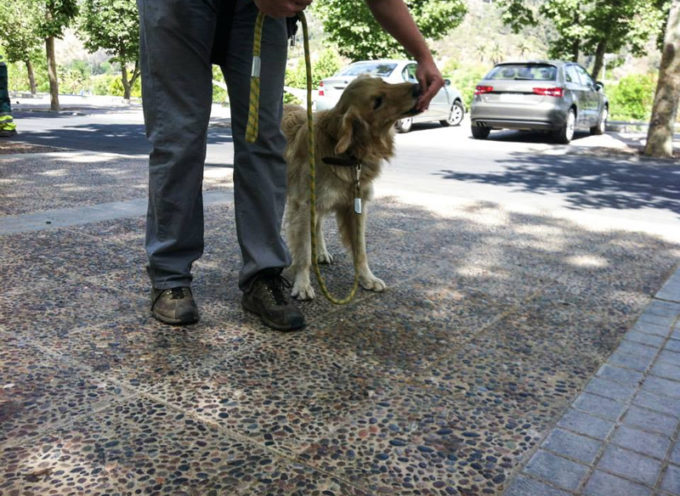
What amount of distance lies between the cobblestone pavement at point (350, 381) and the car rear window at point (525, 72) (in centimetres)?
1080

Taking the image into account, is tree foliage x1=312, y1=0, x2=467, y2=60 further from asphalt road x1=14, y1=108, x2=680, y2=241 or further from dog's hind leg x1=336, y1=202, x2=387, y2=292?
dog's hind leg x1=336, y1=202, x2=387, y2=292

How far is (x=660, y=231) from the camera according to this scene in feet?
18.2

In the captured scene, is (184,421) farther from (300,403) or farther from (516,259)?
(516,259)

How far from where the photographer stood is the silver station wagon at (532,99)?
13.8m

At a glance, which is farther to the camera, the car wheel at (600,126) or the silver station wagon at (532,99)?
the car wheel at (600,126)

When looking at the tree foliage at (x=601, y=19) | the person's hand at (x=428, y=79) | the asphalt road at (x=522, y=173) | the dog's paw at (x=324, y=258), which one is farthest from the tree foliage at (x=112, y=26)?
the person's hand at (x=428, y=79)

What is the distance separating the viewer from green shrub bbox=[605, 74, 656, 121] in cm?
3117

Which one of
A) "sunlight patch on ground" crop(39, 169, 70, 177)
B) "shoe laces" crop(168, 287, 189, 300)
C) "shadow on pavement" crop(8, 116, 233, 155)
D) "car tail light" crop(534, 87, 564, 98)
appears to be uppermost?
"car tail light" crop(534, 87, 564, 98)

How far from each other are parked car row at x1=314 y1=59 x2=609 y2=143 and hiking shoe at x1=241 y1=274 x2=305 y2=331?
35.3 feet

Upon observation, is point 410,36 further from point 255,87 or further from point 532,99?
point 532,99

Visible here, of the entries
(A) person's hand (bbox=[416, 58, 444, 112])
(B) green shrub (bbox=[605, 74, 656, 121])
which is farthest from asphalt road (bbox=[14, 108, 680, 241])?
(B) green shrub (bbox=[605, 74, 656, 121])

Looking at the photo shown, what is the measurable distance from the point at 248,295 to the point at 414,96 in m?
Answer: 1.29

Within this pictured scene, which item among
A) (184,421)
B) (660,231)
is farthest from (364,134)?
(660,231)

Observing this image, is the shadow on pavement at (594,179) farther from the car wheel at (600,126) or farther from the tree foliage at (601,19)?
the tree foliage at (601,19)
